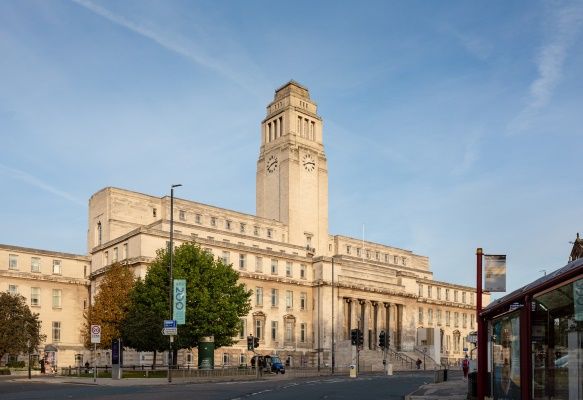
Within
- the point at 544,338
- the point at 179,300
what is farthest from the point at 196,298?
the point at 544,338

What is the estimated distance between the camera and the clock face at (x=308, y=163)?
104m

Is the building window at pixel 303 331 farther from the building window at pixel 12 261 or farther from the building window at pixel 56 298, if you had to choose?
the building window at pixel 12 261

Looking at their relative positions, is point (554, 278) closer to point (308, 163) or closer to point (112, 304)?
point (112, 304)

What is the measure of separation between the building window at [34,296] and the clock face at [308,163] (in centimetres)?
4200

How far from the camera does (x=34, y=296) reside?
84.4m

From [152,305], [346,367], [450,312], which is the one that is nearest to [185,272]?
[152,305]

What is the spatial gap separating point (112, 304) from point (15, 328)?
9.25 metres

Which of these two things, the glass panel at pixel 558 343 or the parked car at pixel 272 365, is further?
the parked car at pixel 272 365

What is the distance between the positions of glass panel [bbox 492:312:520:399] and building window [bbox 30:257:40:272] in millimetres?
77733

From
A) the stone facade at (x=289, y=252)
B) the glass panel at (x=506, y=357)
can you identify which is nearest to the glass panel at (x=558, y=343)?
the glass panel at (x=506, y=357)

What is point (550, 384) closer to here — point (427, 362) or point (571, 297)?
point (571, 297)

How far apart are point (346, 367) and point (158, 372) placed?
115 feet

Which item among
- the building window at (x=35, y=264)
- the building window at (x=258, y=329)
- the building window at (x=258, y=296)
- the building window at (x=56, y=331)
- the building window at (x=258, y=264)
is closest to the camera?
the building window at (x=35, y=264)

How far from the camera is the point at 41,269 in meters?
86.0
